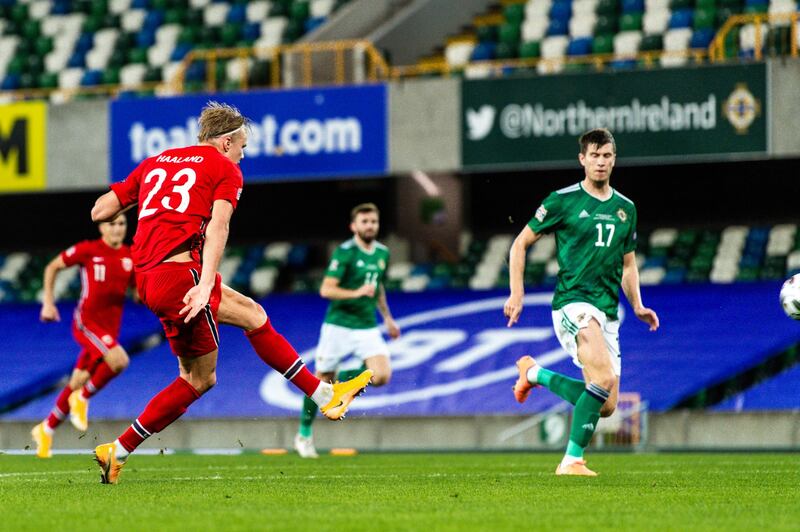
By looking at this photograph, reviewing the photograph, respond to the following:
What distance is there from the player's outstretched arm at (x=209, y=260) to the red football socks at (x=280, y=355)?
2.17 feet

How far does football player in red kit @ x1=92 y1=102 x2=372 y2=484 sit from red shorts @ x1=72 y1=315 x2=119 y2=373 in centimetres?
663

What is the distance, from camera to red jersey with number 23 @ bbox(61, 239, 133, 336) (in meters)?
16.2

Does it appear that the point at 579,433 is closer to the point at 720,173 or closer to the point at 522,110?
the point at 522,110

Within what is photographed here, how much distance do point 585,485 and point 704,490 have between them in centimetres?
66

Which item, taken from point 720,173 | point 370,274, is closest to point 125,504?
point 370,274

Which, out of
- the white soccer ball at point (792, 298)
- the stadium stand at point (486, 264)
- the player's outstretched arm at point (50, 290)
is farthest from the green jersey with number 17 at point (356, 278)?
the stadium stand at point (486, 264)

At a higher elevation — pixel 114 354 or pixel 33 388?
pixel 114 354

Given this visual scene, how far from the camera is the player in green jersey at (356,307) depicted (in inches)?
577

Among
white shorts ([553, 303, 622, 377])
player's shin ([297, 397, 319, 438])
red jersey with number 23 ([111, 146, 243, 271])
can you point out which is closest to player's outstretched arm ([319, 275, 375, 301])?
player's shin ([297, 397, 319, 438])

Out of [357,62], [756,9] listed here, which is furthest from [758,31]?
[357,62]

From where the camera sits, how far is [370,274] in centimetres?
1481

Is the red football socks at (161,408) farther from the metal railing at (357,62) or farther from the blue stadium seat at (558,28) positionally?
the blue stadium seat at (558,28)

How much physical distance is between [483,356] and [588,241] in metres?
10.1

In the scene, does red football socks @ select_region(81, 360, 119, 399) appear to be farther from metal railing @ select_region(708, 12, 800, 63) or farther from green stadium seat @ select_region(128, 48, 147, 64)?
green stadium seat @ select_region(128, 48, 147, 64)
